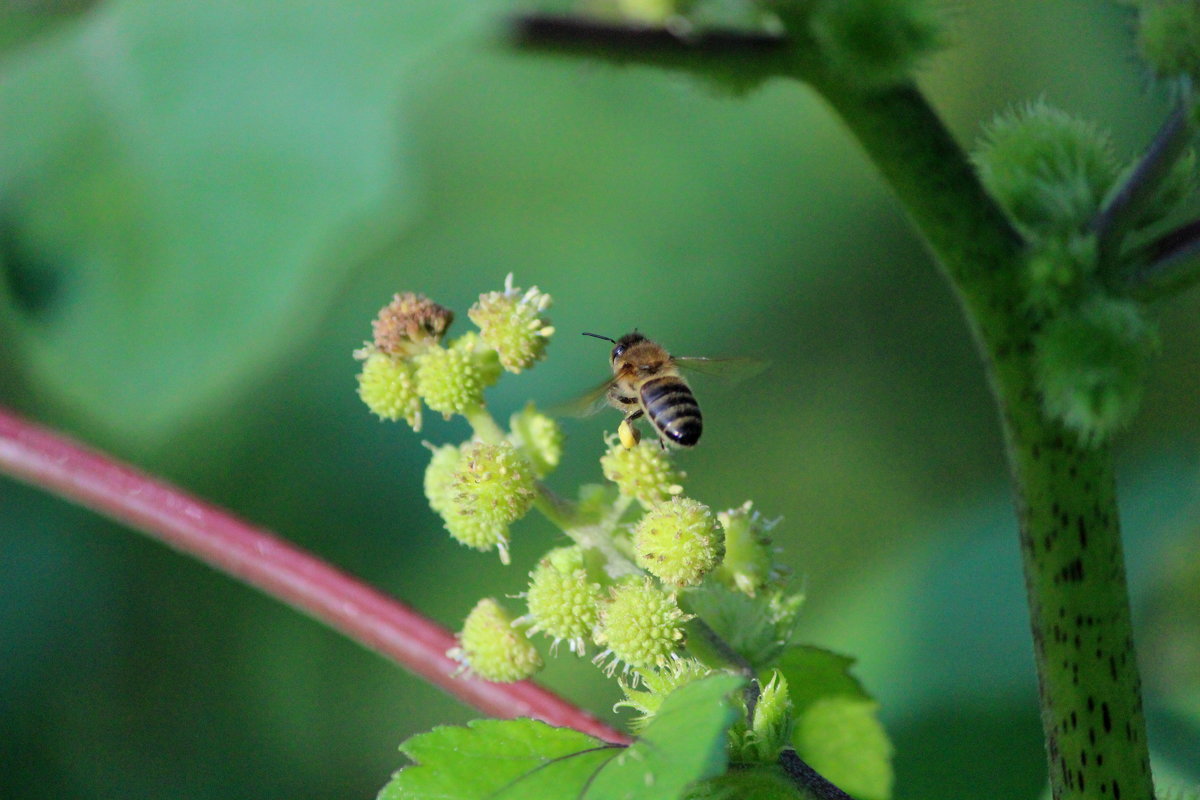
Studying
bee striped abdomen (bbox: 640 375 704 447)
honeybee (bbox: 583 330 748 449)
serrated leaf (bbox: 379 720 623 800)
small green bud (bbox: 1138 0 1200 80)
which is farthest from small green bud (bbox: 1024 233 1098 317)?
bee striped abdomen (bbox: 640 375 704 447)

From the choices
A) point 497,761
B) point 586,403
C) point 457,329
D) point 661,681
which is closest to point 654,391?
point 586,403

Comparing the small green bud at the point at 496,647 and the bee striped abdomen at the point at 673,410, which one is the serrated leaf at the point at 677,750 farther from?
the bee striped abdomen at the point at 673,410

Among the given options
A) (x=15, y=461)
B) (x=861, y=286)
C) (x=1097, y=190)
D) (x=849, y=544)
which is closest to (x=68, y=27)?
(x=15, y=461)

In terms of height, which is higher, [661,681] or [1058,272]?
[1058,272]

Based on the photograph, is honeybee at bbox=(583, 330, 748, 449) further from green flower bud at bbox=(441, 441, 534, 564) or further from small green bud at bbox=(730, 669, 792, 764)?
small green bud at bbox=(730, 669, 792, 764)

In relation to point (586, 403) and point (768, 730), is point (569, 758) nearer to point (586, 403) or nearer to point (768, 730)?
point (768, 730)

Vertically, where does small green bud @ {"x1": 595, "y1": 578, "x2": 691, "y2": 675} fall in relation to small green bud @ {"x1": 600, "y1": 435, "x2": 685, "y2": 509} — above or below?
below

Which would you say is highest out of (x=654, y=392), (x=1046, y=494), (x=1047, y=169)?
(x=654, y=392)
